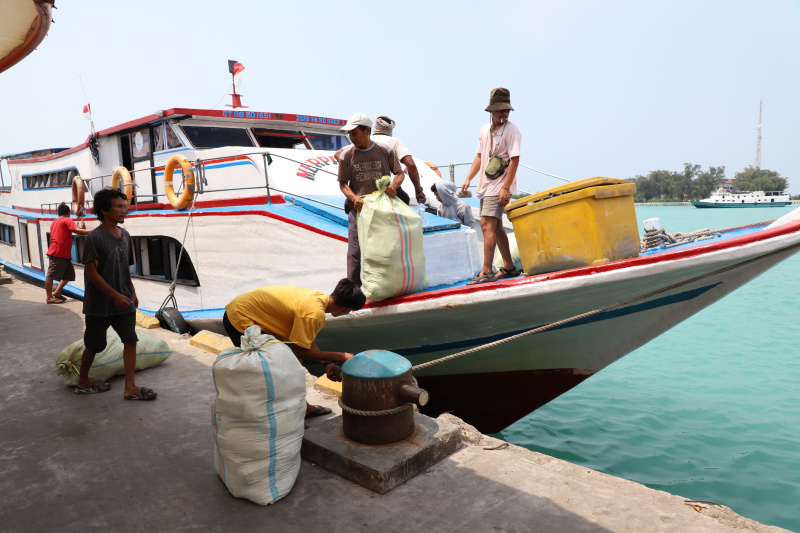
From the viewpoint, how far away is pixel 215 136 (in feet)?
25.2

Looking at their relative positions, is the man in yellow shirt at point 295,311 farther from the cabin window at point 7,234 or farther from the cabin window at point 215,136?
the cabin window at point 7,234

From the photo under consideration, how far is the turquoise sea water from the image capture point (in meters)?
4.96

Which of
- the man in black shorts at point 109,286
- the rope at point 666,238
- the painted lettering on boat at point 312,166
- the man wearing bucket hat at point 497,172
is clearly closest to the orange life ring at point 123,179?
the painted lettering on boat at point 312,166

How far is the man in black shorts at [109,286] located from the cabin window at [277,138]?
4107 mm

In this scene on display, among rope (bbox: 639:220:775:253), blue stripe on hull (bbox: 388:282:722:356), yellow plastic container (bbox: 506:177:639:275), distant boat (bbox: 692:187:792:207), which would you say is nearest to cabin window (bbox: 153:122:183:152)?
blue stripe on hull (bbox: 388:282:722:356)

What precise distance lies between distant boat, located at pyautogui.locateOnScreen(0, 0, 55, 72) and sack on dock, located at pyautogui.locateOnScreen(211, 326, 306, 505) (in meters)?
1.85

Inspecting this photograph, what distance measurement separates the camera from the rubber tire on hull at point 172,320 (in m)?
6.54

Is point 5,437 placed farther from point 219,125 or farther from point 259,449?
point 219,125

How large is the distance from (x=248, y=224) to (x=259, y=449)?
11.7ft

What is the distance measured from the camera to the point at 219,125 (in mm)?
7688

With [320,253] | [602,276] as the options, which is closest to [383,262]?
[320,253]

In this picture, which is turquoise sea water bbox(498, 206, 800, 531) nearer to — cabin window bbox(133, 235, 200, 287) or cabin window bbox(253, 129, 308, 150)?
cabin window bbox(133, 235, 200, 287)

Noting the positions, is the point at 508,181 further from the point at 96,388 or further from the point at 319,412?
the point at 96,388

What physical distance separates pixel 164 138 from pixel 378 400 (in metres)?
6.44
